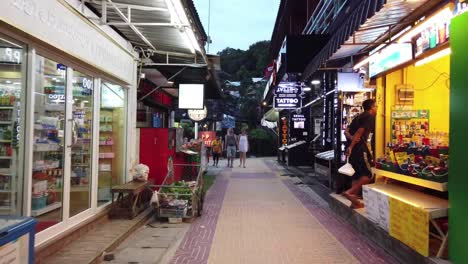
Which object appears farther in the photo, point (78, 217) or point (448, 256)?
point (78, 217)

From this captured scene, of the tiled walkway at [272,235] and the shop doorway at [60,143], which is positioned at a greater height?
the shop doorway at [60,143]

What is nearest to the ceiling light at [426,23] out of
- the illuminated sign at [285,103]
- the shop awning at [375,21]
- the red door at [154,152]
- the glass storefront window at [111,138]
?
the shop awning at [375,21]

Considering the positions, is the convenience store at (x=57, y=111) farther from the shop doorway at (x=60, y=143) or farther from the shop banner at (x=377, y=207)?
the shop banner at (x=377, y=207)

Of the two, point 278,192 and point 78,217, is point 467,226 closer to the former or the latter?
point 78,217

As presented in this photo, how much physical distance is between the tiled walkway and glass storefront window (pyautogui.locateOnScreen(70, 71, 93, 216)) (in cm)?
178

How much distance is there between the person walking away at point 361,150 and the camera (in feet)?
25.8

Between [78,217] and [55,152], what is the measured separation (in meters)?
1.18

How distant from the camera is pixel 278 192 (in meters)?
12.9

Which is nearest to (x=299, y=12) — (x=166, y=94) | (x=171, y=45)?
(x=166, y=94)

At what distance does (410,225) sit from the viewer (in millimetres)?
5383

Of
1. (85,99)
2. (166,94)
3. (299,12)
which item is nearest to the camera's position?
(85,99)

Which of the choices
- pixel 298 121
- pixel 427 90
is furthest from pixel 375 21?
pixel 298 121

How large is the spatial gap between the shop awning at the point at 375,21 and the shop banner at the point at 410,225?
7.96 ft

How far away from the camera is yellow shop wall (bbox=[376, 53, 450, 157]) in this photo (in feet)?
25.5
